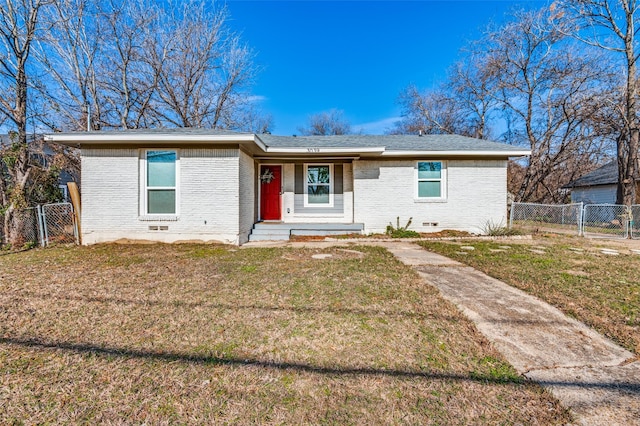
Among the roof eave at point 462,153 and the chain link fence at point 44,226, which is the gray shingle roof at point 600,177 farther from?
the chain link fence at point 44,226

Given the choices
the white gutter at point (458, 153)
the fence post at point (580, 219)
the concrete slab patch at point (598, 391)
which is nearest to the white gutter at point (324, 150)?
the white gutter at point (458, 153)

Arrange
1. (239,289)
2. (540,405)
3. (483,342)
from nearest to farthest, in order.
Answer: (540,405)
(483,342)
(239,289)

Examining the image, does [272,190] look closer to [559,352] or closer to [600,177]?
[559,352]

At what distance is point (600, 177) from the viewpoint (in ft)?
62.3

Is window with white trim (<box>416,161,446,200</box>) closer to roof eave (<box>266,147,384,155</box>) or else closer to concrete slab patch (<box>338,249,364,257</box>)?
roof eave (<box>266,147,384,155</box>)

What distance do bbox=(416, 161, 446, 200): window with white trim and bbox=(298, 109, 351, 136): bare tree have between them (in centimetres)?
2486

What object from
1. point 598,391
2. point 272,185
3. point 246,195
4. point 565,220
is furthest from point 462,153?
point 598,391

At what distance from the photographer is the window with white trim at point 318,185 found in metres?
9.58

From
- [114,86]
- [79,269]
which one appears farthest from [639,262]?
[114,86]

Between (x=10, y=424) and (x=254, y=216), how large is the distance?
24.9ft

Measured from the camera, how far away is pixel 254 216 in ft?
29.8

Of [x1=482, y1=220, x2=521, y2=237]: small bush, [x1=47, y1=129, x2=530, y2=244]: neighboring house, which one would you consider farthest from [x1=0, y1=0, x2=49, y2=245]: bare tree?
[x1=482, y1=220, x2=521, y2=237]: small bush

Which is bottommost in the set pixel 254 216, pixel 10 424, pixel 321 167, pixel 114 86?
pixel 10 424

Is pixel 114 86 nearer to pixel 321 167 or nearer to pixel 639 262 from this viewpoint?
pixel 321 167
